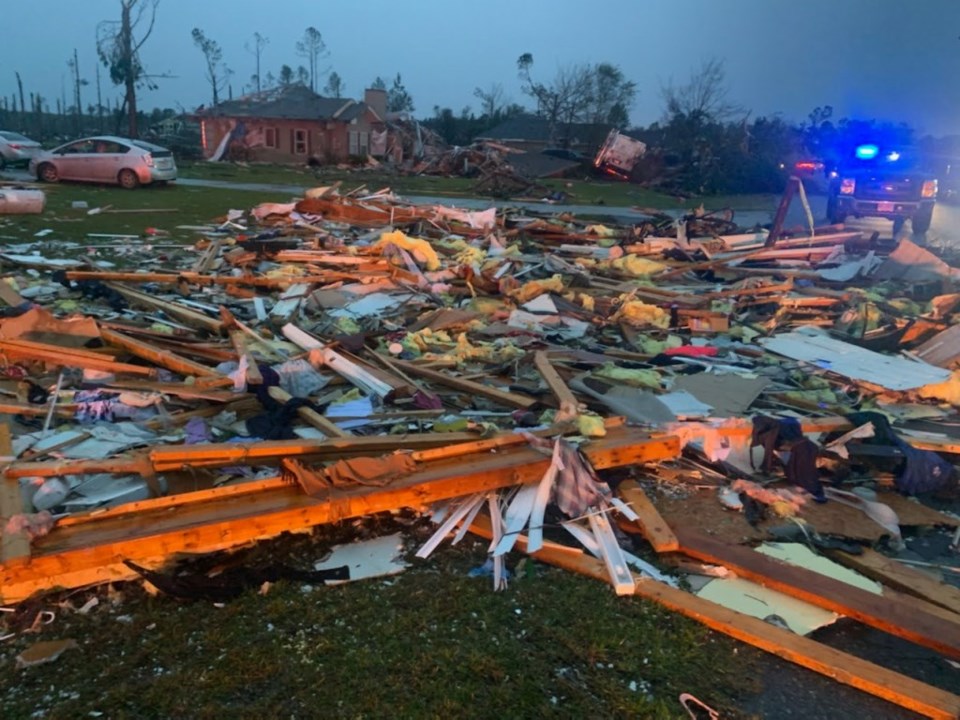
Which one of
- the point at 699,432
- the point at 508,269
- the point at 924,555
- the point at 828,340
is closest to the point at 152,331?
the point at 699,432

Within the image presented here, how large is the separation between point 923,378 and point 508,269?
232 inches

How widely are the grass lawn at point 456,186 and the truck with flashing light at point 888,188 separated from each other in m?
9.86

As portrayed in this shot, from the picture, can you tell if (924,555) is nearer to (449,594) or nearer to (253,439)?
(449,594)

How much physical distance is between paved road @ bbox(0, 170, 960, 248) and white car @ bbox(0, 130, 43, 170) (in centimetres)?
46

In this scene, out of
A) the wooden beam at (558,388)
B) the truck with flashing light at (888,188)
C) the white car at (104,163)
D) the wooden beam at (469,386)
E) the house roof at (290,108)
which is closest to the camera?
the wooden beam at (558,388)

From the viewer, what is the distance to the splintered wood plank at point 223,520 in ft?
10.1

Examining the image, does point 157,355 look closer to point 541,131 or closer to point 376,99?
point 376,99

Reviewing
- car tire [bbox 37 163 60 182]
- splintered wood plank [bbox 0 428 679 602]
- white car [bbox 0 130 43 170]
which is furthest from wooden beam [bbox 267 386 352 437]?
white car [bbox 0 130 43 170]

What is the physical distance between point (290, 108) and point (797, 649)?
49051 mm

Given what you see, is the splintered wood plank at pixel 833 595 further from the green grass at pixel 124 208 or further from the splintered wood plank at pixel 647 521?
the green grass at pixel 124 208

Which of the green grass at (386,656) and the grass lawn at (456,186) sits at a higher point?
the grass lawn at (456,186)

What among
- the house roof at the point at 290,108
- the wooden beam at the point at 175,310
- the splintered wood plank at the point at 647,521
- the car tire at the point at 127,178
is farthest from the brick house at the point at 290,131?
the splintered wood plank at the point at 647,521

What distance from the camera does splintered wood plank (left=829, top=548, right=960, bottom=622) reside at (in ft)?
11.5

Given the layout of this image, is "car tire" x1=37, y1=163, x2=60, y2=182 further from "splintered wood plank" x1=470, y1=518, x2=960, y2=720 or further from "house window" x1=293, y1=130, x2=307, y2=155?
"splintered wood plank" x1=470, y1=518, x2=960, y2=720
